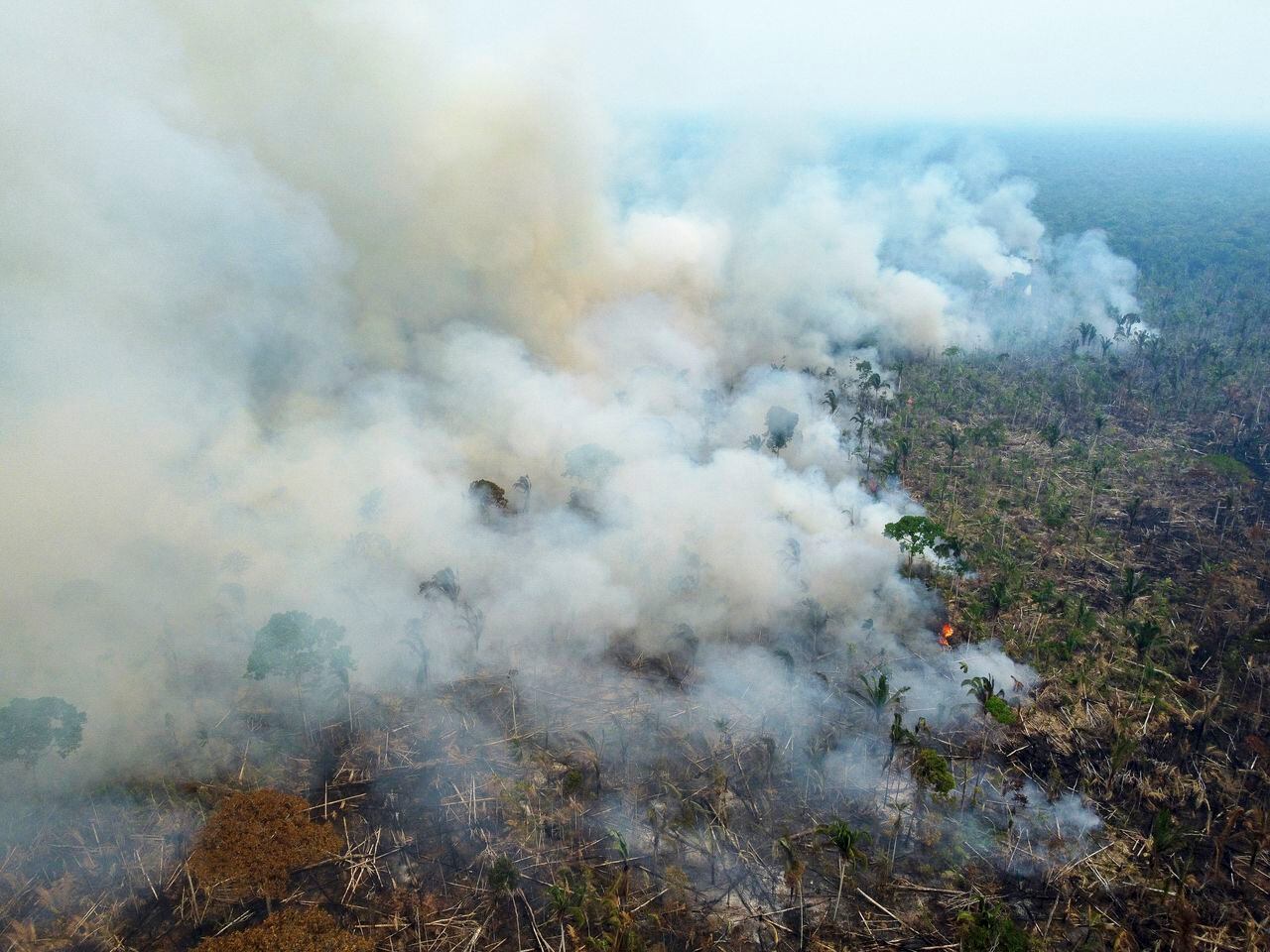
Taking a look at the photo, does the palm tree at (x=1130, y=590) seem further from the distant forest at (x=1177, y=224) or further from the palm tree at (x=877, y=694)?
the distant forest at (x=1177, y=224)

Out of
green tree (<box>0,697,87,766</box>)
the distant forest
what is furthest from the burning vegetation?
the distant forest

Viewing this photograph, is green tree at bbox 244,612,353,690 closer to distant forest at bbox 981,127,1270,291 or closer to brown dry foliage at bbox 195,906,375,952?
brown dry foliage at bbox 195,906,375,952

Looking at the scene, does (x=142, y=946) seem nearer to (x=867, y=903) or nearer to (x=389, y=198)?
(x=867, y=903)

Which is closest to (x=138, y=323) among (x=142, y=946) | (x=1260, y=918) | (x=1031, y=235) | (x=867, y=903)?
(x=142, y=946)

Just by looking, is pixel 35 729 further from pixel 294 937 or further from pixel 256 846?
pixel 294 937

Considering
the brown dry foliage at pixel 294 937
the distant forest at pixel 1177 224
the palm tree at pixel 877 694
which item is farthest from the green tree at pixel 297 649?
the distant forest at pixel 1177 224

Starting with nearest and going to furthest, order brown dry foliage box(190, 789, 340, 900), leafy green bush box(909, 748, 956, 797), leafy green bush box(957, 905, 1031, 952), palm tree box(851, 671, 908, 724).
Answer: leafy green bush box(957, 905, 1031, 952)
brown dry foliage box(190, 789, 340, 900)
leafy green bush box(909, 748, 956, 797)
palm tree box(851, 671, 908, 724)

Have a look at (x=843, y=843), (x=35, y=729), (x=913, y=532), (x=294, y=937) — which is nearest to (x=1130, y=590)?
(x=913, y=532)
